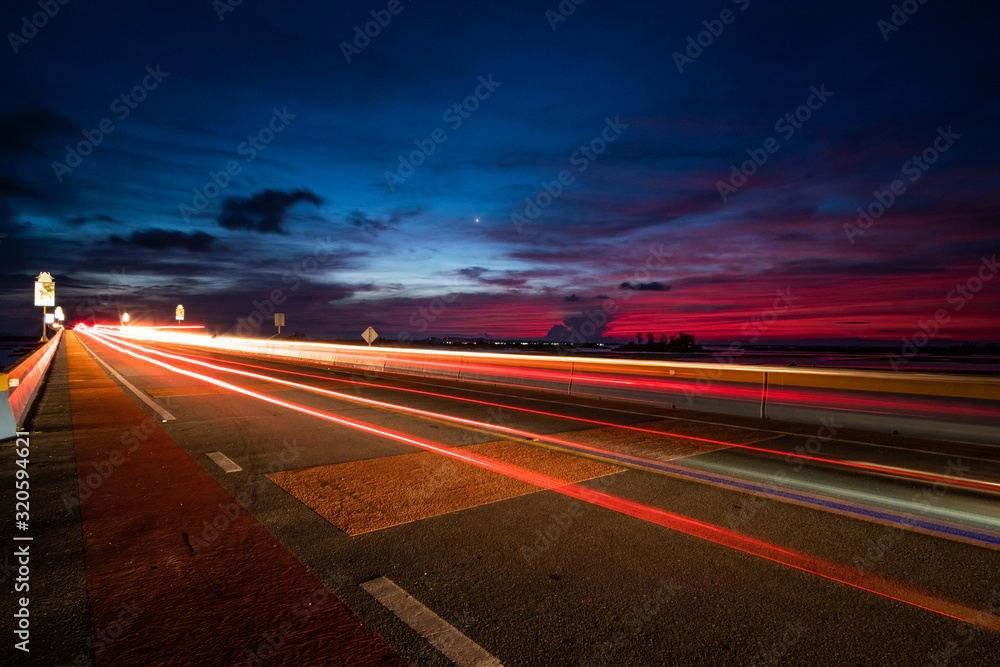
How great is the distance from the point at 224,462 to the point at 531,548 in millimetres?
4892

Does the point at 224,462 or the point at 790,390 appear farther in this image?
the point at 790,390

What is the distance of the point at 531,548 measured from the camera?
4.45m

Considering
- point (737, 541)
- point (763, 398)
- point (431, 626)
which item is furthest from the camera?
point (763, 398)

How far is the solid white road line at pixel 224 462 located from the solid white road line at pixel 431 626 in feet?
13.2

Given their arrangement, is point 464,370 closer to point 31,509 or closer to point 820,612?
point 31,509

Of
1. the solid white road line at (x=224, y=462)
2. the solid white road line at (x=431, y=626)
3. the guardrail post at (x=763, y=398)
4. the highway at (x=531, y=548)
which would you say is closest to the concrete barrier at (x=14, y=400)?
the highway at (x=531, y=548)

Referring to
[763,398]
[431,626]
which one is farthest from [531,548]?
[763,398]

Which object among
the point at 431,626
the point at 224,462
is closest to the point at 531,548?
the point at 431,626

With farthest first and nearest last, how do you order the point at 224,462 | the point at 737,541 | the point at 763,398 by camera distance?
1. the point at 763,398
2. the point at 224,462
3. the point at 737,541

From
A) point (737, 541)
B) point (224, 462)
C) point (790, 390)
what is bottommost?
point (737, 541)

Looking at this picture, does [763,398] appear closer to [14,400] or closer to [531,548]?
[531,548]

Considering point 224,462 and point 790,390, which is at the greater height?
point 790,390

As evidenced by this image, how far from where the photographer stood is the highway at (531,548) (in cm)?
312

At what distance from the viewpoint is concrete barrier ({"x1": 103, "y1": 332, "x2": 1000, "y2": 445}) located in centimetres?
926
